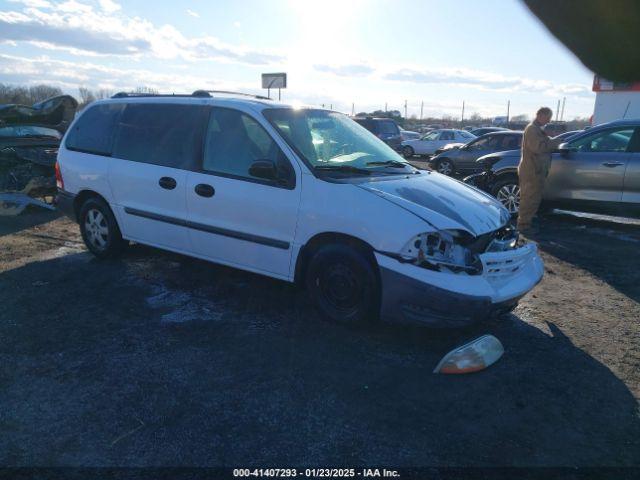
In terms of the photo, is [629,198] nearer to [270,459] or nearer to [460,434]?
[460,434]

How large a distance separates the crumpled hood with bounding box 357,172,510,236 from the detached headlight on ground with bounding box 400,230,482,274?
3.4 inches

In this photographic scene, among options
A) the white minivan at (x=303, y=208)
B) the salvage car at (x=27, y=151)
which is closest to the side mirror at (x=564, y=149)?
the white minivan at (x=303, y=208)

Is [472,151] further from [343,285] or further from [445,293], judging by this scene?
[445,293]

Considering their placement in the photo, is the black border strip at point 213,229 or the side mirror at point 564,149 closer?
the black border strip at point 213,229

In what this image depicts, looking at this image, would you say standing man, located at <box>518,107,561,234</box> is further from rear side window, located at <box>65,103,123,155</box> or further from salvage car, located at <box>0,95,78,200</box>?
salvage car, located at <box>0,95,78,200</box>

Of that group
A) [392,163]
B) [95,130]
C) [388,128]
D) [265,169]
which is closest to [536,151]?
[392,163]

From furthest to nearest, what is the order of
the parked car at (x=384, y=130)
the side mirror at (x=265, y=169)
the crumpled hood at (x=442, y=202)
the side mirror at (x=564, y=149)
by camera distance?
the parked car at (x=384, y=130) < the side mirror at (x=564, y=149) < the side mirror at (x=265, y=169) < the crumpled hood at (x=442, y=202)

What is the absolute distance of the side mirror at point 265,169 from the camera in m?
4.25

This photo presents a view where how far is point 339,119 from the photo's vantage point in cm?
518

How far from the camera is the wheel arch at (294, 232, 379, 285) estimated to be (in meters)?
3.90

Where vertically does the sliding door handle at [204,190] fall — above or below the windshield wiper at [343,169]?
below

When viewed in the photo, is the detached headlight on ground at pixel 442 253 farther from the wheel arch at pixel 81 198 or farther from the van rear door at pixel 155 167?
the wheel arch at pixel 81 198

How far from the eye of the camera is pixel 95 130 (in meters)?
5.75

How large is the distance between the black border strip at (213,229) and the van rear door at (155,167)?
0.01 meters
